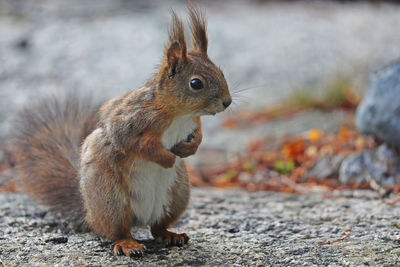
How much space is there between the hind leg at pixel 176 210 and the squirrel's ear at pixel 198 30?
544 millimetres

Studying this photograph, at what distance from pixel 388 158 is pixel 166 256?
6.69ft

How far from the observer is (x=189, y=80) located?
218 centimetres

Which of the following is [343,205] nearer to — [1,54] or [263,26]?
[1,54]

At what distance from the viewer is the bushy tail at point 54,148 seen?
271 cm

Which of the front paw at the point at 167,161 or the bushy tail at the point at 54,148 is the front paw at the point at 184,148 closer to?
the front paw at the point at 167,161

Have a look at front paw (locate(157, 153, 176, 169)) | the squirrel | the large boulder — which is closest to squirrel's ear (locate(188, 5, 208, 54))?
the squirrel

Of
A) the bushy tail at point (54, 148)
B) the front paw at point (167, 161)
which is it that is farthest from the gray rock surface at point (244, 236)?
the front paw at point (167, 161)

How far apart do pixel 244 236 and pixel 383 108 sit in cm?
162

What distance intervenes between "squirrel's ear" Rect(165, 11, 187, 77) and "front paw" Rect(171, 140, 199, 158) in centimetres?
30

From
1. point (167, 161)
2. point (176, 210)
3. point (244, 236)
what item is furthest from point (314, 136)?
point (167, 161)

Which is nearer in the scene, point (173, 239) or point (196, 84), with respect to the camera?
point (196, 84)

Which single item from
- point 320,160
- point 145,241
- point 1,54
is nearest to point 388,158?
point 320,160

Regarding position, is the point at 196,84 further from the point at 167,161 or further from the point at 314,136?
the point at 314,136

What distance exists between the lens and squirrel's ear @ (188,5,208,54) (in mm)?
2287
